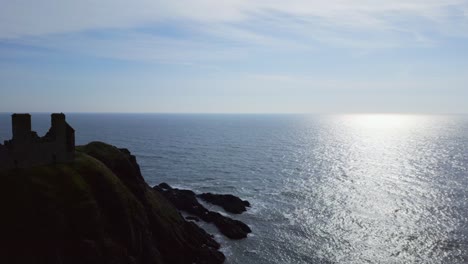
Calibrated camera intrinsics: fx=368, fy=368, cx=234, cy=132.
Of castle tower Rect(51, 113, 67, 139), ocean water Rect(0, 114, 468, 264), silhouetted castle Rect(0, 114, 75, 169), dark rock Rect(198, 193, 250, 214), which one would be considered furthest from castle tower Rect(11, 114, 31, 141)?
dark rock Rect(198, 193, 250, 214)

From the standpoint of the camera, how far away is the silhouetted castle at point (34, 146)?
37.8 m

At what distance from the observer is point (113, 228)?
40.2 meters

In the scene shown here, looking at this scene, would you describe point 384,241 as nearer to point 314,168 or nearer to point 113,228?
point 113,228

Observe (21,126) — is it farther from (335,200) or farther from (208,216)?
(335,200)

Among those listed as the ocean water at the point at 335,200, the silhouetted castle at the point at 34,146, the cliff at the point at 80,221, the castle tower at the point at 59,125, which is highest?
the castle tower at the point at 59,125

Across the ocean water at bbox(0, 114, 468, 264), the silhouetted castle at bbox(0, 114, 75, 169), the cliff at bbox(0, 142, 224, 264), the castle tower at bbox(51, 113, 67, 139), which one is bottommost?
the ocean water at bbox(0, 114, 468, 264)

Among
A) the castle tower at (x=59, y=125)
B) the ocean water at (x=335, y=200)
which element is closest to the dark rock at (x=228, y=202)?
the ocean water at (x=335, y=200)

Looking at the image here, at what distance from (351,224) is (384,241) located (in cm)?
824

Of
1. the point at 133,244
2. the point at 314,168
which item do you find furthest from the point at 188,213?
the point at 314,168

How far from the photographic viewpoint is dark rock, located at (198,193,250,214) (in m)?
72.1

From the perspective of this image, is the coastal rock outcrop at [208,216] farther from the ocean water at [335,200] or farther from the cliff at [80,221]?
the cliff at [80,221]

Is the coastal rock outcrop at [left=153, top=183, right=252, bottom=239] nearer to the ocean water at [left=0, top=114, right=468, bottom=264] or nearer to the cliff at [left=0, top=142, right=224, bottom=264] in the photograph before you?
the ocean water at [left=0, top=114, right=468, bottom=264]

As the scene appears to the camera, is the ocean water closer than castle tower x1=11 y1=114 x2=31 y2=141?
No

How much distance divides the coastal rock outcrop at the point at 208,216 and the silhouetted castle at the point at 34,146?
22.4 metres
